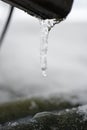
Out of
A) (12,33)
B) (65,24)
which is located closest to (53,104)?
(12,33)

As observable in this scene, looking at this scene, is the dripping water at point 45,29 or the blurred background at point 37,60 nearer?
the dripping water at point 45,29

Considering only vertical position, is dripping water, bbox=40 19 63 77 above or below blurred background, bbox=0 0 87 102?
above

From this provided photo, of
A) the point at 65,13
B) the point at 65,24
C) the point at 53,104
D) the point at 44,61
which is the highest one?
the point at 65,13

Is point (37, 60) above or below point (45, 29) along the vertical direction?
below

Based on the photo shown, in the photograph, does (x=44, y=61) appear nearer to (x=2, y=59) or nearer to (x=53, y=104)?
(x=53, y=104)

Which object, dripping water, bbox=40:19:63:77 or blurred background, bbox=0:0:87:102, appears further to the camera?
blurred background, bbox=0:0:87:102

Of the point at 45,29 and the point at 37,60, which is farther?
the point at 37,60

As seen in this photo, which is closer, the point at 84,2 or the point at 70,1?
the point at 70,1

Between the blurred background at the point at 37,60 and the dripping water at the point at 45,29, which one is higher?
the dripping water at the point at 45,29
